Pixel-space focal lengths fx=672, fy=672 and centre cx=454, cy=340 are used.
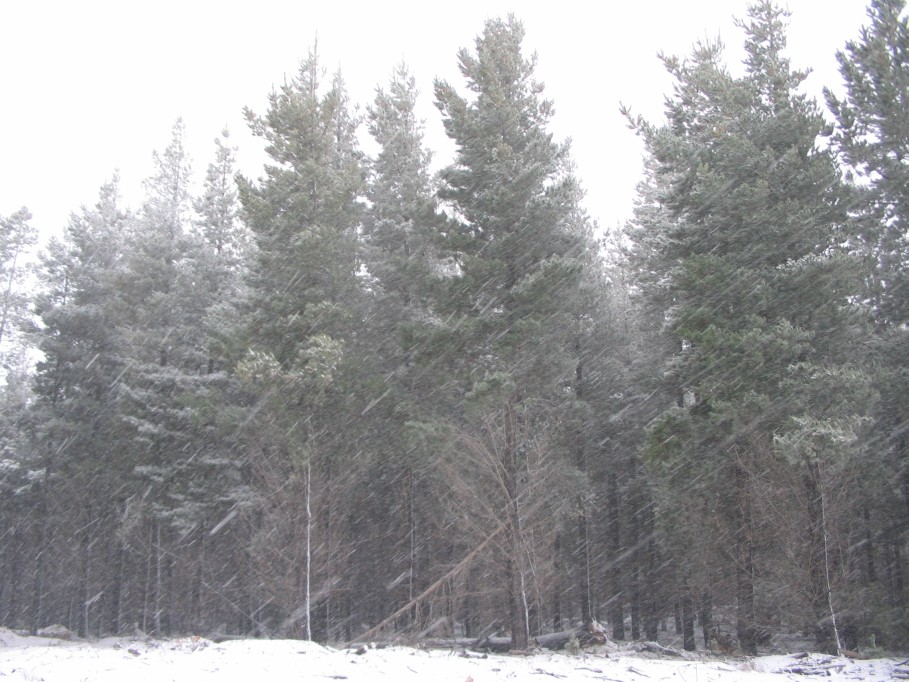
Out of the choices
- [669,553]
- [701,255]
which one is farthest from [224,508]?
[701,255]

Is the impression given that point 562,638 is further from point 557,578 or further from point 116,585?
point 116,585

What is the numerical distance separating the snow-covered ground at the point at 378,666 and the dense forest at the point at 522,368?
2.17m

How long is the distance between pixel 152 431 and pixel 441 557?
38.8 ft

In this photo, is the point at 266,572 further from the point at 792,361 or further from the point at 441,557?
the point at 792,361

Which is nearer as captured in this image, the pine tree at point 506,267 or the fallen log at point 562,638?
the pine tree at point 506,267

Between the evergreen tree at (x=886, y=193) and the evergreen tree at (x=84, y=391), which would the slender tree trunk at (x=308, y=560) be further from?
the evergreen tree at (x=886, y=193)

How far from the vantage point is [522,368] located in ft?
60.2

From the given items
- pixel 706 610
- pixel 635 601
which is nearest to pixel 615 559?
pixel 635 601

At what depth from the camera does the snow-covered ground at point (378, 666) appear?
9.88 m

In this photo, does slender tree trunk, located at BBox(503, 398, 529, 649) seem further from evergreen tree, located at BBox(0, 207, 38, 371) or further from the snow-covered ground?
evergreen tree, located at BBox(0, 207, 38, 371)

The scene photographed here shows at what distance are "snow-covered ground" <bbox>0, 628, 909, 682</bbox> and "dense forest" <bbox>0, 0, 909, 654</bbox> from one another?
2.17 metres

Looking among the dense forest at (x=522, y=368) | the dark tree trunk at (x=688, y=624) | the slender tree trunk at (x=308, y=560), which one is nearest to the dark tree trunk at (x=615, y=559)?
the dense forest at (x=522, y=368)

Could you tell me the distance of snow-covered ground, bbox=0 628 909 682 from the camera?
9875 millimetres

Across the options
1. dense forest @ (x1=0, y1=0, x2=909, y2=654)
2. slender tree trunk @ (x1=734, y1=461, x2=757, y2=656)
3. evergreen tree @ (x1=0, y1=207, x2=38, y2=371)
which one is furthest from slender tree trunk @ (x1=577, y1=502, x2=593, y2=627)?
evergreen tree @ (x1=0, y1=207, x2=38, y2=371)
